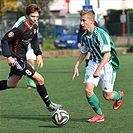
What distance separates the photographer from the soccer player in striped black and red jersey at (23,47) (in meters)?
8.92

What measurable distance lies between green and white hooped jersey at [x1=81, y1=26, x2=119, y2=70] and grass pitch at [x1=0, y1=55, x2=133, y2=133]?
3.01ft

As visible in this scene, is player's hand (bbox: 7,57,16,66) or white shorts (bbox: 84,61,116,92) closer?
white shorts (bbox: 84,61,116,92)

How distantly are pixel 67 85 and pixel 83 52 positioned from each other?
510 cm

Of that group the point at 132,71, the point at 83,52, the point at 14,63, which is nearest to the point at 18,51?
the point at 14,63

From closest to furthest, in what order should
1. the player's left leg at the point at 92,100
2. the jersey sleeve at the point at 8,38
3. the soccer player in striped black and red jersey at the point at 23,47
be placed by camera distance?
the player's left leg at the point at 92,100, the soccer player in striped black and red jersey at the point at 23,47, the jersey sleeve at the point at 8,38

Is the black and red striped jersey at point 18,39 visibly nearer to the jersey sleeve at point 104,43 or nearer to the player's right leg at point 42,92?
the player's right leg at point 42,92

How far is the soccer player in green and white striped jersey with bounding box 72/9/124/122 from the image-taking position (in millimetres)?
8344

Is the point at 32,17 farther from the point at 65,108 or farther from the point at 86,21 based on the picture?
the point at 65,108

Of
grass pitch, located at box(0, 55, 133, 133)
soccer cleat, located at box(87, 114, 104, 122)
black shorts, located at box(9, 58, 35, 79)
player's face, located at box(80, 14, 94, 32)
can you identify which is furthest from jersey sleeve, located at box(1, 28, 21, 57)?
soccer cleat, located at box(87, 114, 104, 122)

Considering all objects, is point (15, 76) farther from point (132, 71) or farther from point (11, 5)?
point (11, 5)

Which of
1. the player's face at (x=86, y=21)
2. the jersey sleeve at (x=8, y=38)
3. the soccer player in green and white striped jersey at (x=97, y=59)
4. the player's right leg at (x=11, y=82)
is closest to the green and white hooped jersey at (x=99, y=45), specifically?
the soccer player in green and white striped jersey at (x=97, y=59)

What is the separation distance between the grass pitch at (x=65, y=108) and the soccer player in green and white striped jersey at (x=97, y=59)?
383 mm

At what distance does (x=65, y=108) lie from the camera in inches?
393

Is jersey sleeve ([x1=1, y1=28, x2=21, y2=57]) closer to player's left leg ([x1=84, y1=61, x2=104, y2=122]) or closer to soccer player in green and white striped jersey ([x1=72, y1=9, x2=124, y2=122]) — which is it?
soccer player in green and white striped jersey ([x1=72, y1=9, x2=124, y2=122])
